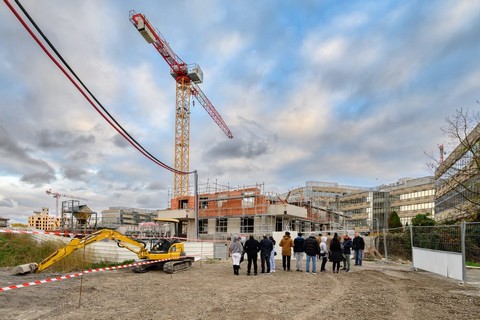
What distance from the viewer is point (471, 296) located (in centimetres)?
1021

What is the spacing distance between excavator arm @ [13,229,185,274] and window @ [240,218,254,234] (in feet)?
69.4

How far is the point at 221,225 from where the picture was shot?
40312mm

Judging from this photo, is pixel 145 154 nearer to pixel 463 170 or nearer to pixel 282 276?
pixel 282 276

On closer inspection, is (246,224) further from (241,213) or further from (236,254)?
(236,254)

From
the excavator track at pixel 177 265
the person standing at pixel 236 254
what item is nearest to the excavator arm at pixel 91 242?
the excavator track at pixel 177 265

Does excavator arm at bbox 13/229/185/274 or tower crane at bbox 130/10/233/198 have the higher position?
tower crane at bbox 130/10/233/198

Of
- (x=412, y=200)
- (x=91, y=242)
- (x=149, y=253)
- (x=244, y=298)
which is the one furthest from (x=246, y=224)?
(x=412, y=200)

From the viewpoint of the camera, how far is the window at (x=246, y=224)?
38.3 metres

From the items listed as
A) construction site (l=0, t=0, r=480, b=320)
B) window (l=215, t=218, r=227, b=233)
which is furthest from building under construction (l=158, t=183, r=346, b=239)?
construction site (l=0, t=0, r=480, b=320)

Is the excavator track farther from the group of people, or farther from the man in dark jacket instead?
the man in dark jacket

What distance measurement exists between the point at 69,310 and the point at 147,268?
7.71 metres

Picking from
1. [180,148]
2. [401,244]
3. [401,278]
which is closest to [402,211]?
[180,148]

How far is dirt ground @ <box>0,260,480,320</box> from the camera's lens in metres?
8.32

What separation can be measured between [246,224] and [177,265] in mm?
22411
